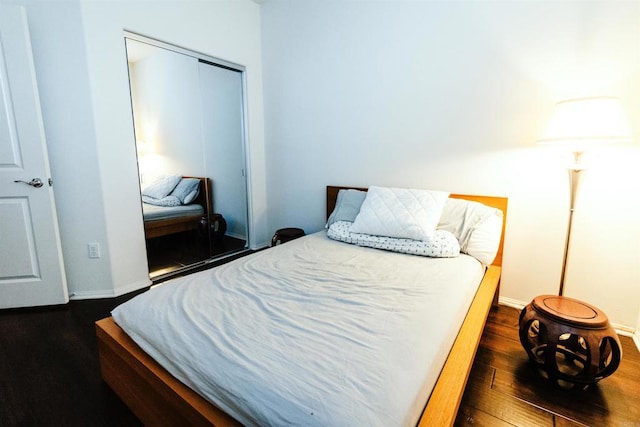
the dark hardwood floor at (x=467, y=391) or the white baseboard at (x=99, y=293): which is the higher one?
the white baseboard at (x=99, y=293)

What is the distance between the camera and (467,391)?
4.67 feet

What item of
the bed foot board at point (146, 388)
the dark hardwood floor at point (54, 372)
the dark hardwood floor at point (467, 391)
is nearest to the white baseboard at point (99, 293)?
the dark hardwood floor at point (54, 372)

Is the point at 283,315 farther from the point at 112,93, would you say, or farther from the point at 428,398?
the point at 112,93

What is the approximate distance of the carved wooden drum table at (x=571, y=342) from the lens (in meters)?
1.33

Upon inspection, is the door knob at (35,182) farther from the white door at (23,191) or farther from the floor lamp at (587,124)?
the floor lamp at (587,124)

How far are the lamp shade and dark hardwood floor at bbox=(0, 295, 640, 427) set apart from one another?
3.87ft

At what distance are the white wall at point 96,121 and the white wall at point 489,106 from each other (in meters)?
1.30

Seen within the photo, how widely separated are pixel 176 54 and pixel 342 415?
300 cm

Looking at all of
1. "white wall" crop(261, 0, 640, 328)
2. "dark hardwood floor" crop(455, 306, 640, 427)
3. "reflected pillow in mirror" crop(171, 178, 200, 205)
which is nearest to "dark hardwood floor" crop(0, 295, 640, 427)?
"dark hardwood floor" crop(455, 306, 640, 427)

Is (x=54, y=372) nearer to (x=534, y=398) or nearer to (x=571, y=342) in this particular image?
(x=534, y=398)

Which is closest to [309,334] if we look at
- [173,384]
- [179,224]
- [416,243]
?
[173,384]

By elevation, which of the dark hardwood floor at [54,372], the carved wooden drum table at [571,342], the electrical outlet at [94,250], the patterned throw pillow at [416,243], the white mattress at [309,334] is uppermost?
the patterned throw pillow at [416,243]

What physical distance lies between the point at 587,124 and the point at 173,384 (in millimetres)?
2145

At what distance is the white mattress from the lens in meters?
0.81
